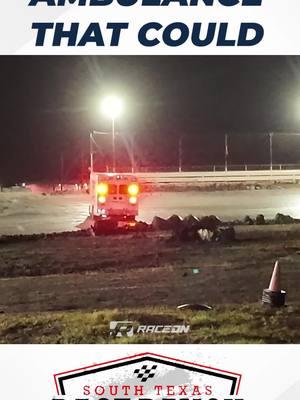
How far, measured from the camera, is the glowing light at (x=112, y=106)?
12.4 feet

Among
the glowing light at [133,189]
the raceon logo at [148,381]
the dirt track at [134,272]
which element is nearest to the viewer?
the raceon logo at [148,381]

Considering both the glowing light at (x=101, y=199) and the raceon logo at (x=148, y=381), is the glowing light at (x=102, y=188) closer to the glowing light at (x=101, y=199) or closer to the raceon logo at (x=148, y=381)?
the glowing light at (x=101, y=199)

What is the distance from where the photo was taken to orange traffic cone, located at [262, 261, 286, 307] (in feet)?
12.1

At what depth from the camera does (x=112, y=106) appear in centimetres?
379

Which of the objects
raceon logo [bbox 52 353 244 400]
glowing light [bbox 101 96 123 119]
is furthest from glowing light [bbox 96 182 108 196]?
raceon logo [bbox 52 353 244 400]

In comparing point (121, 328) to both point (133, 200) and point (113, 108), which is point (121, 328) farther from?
point (113, 108)

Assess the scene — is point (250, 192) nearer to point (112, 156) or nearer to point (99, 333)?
point (112, 156)

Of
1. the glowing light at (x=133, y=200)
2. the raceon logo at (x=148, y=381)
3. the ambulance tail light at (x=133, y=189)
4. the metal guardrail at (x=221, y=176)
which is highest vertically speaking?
the metal guardrail at (x=221, y=176)

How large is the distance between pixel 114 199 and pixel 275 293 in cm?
92

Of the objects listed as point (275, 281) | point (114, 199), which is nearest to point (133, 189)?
point (114, 199)

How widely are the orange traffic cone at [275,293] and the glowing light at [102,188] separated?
0.92 meters

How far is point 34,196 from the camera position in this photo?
379 centimetres

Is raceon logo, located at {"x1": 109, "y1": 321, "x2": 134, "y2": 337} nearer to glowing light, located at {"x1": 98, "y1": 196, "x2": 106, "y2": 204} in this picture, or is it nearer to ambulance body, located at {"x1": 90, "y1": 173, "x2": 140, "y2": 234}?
ambulance body, located at {"x1": 90, "y1": 173, "x2": 140, "y2": 234}

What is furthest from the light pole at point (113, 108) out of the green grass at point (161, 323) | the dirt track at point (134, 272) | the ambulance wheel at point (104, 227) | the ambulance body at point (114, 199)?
the green grass at point (161, 323)
